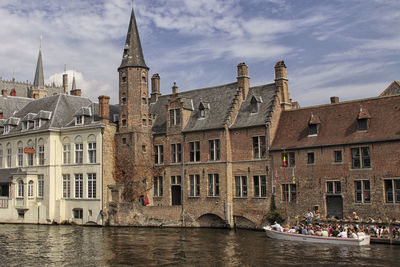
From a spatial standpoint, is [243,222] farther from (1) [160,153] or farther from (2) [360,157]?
(2) [360,157]

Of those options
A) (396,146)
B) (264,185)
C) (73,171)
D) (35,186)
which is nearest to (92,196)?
(73,171)

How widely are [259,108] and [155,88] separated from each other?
1618 centimetres

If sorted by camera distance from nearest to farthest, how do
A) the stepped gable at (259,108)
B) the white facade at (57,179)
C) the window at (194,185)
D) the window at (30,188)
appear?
the stepped gable at (259,108), the window at (194,185), the white facade at (57,179), the window at (30,188)

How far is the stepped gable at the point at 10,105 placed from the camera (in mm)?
60719

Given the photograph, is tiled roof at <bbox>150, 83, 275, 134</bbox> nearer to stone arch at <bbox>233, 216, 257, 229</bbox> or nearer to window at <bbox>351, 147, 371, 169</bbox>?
stone arch at <bbox>233, 216, 257, 229</bbox>

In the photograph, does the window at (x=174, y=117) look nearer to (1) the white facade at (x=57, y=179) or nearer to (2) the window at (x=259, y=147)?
(1) the white facade at (x=57, y=179)

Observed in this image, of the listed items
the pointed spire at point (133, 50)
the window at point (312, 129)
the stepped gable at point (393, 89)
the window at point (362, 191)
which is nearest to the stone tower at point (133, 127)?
the pointed spire at point (133, 50)

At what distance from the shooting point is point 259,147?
4231 centimetres

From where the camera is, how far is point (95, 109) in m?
51.1

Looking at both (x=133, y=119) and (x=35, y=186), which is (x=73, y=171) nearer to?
(x=35, y=186)

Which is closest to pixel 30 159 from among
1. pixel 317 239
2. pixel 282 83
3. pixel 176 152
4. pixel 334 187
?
pixel 176 152

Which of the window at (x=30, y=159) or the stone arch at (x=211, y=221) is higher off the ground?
the window at (x=30, y=159)

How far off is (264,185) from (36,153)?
25.3 meters

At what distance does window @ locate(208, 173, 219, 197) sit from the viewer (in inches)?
1742
